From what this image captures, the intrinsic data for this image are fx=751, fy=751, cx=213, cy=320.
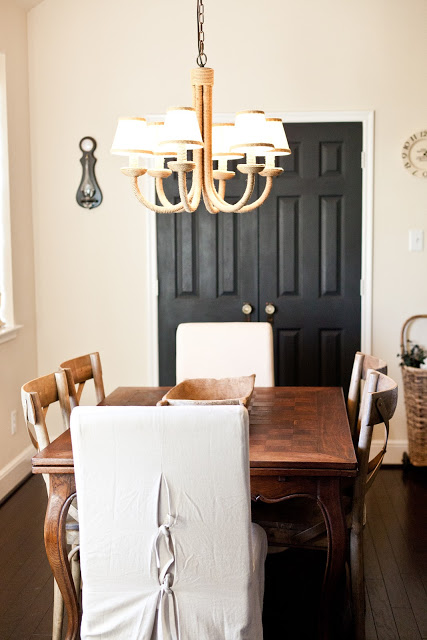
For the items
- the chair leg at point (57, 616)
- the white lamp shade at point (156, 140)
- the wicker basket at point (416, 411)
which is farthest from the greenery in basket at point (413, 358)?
the chair leg at point (57, 616)

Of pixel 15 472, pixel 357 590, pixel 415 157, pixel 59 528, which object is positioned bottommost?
pixel 15 472

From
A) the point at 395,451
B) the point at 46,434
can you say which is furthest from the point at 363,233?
the point at 46,434

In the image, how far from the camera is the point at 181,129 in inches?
102

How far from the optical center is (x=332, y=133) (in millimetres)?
4543

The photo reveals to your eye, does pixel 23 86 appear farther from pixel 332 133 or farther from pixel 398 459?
pixel 398 459

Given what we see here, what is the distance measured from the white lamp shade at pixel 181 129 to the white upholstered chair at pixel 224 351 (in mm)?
1235

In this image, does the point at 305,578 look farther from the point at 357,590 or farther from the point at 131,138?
the point at 131,138

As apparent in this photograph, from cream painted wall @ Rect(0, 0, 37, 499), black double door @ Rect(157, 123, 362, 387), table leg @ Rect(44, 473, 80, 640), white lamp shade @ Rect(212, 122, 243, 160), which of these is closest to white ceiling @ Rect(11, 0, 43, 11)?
cream painted wall @ Rect(0, 0, 37, 499)

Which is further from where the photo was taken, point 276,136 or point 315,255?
point 315,255

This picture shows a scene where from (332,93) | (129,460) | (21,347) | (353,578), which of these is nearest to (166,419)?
(129,460)

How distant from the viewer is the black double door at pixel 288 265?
4.59 meters

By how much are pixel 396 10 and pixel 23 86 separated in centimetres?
228

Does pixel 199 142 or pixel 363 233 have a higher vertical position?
pixel 199 142

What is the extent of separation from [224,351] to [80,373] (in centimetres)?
73
